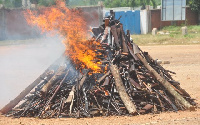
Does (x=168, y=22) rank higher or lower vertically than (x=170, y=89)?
higher

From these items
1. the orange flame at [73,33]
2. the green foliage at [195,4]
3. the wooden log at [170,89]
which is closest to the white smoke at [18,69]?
the orange flame at [73,33]

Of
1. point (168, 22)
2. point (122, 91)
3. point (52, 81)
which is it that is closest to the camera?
point (122, 91)

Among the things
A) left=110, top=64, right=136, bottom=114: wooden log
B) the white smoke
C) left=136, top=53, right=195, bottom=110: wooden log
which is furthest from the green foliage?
left=110, top=64, right=136, bottom=114: wooden log

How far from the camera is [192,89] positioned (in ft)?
36.0

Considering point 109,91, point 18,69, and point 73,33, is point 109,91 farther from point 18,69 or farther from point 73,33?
Result: point 18,69

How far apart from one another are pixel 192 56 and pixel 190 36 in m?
8.58

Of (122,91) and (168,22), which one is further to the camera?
(168,22)

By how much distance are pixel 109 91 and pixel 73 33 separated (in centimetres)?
271

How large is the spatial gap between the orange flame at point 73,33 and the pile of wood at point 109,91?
0.80 feet

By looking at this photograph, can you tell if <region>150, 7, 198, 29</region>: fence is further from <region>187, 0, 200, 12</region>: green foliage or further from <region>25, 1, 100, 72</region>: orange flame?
<region>25, 1, 100, 72</region>: orange flame

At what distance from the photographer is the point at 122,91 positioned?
844 cm

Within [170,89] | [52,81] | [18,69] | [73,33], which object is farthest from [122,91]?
[18,69]

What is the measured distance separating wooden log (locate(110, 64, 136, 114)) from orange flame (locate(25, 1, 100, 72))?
665 millimetres

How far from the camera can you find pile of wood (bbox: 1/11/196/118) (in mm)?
8328
